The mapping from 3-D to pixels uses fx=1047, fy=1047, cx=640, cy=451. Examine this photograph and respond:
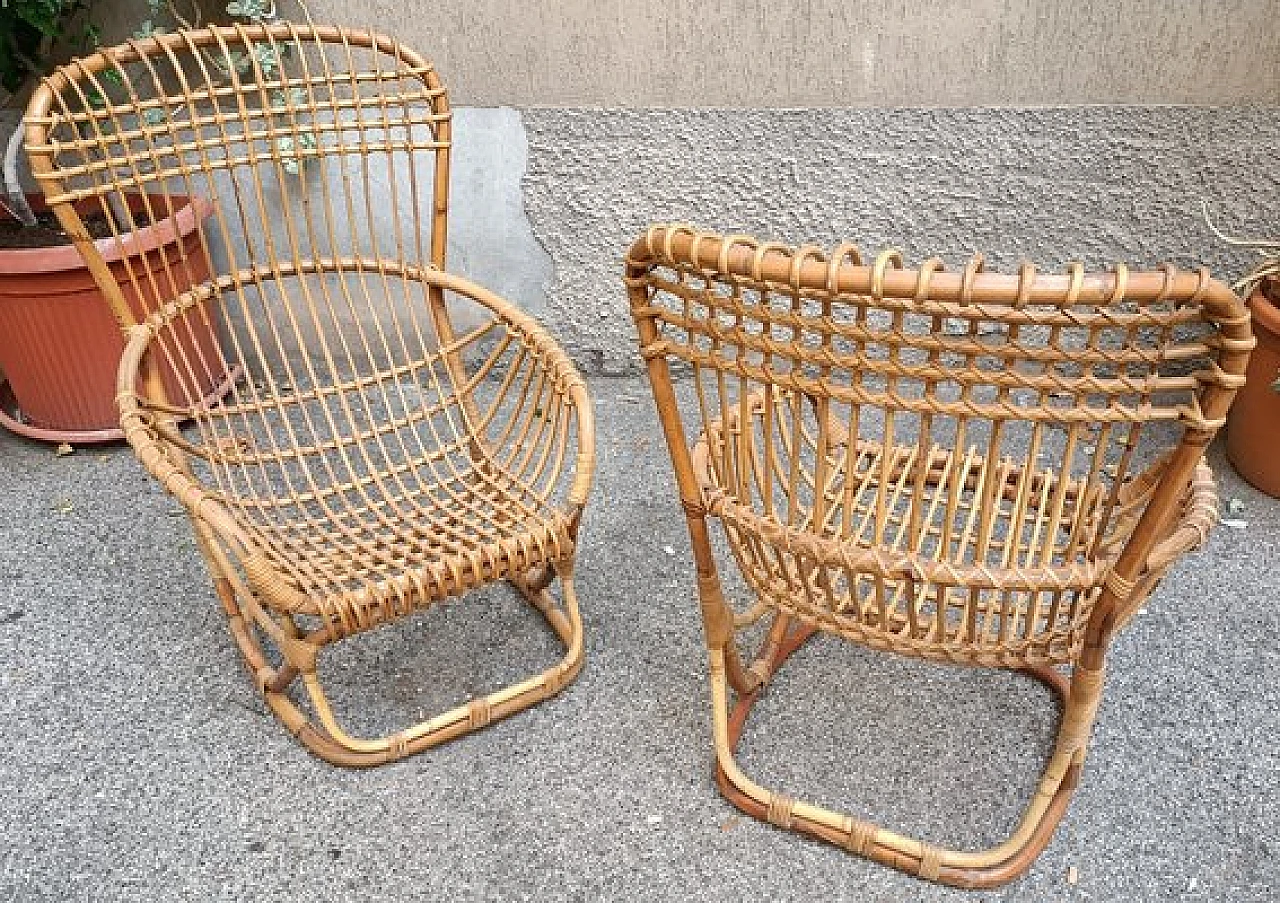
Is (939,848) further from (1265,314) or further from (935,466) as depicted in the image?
(1265,314)

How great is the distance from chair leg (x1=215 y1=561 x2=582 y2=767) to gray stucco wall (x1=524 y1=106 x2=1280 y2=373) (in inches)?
44.2

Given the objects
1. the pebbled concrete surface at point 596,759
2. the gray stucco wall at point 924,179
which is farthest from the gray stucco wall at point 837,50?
the pebbled concrete surface at point 596,759

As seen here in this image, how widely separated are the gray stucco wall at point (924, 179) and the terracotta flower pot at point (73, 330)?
89cm

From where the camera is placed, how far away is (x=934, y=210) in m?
2.56

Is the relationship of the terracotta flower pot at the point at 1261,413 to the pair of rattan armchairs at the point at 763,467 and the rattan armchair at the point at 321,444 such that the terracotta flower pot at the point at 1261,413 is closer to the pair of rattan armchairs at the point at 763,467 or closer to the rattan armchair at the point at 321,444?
the pair of rattan armchairs at the point at 763,467

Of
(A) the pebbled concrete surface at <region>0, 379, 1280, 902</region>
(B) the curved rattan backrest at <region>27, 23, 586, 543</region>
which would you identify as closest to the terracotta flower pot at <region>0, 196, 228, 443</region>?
(B) the curved rattan backrest at <region>27, 23, 586, 543</region>

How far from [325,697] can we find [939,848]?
1064 millimetres

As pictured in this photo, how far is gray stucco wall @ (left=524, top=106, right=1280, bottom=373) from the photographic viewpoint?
240 cm

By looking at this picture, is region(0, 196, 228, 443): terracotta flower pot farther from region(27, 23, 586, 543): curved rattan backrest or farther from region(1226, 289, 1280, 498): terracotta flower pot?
region(1226, 289, 1280, 498): terracotta flower pot

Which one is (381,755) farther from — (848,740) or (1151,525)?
(1151,525)

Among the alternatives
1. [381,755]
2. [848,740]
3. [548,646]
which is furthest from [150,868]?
[848,740]

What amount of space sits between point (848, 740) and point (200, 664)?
122cm

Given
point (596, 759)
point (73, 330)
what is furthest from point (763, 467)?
point (73, 330)

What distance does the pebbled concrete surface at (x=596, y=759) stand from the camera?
159 centimetres
